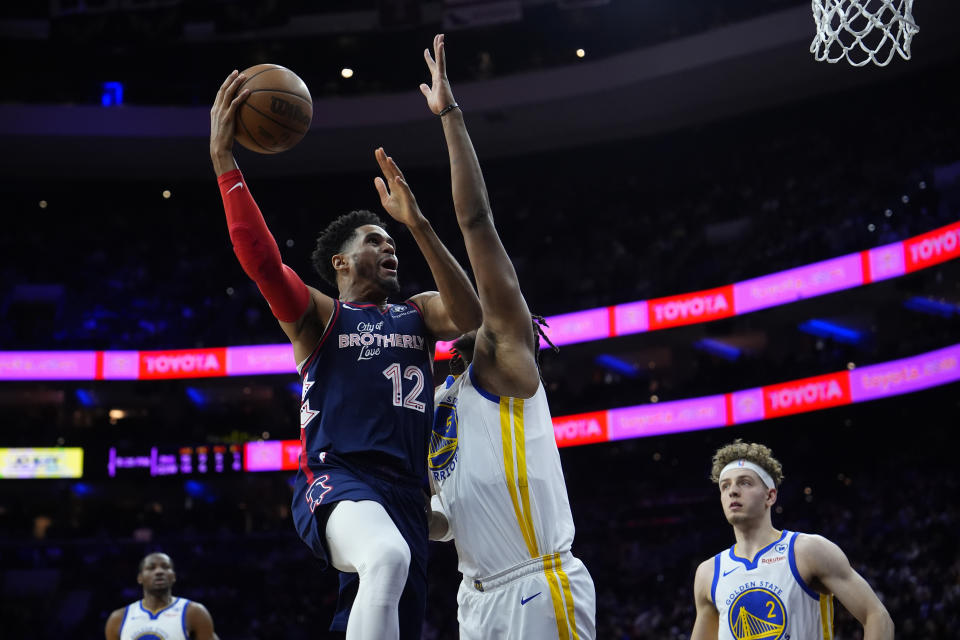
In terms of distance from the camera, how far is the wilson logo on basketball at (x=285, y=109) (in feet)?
12.9

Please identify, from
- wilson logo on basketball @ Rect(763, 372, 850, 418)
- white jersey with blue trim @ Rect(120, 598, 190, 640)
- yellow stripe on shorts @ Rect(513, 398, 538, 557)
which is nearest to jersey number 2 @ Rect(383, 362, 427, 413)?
yellow stripe on shorts @ Rect(513, 398, 538, 557)

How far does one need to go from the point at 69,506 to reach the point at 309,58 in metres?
11.5

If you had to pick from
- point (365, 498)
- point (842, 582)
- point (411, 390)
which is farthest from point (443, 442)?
point (842, 582)

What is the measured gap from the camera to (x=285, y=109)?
3.96 meters

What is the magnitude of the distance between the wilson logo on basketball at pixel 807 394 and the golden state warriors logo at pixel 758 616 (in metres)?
12.8

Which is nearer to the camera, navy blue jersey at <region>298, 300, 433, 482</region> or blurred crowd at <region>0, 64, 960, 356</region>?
navy blue jersey at <region>298, 300, 433, 482</region>

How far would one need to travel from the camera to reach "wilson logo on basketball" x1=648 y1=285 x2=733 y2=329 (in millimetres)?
18000

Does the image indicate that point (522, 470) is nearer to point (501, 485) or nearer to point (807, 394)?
point (501, 485)

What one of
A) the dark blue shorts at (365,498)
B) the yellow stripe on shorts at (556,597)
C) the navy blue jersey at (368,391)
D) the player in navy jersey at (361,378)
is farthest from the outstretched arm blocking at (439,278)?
the yellow stripe on shorts at (556,597)

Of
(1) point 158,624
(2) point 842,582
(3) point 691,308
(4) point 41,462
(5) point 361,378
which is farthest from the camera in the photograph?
(4) point 41,462

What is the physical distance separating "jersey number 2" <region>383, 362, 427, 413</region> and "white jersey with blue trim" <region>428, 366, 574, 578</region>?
196 millimetres

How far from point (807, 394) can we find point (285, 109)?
14758 mm

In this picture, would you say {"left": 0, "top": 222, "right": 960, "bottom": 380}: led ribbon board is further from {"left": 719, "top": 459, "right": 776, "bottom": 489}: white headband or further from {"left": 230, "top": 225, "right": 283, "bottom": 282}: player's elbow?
{"left": 230, "top": 225, "right": 283, "bottom": 282}: player's elbow

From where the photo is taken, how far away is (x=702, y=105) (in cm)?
2227
